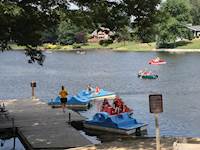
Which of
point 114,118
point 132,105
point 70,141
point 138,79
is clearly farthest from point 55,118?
point 138,79

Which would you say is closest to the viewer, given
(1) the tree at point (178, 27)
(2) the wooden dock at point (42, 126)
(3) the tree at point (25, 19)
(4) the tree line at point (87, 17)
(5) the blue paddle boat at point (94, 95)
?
(3) the tree at point (25, 19)

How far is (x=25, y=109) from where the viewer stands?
32969 mm

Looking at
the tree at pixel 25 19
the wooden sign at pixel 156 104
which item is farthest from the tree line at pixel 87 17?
the wooden sign at pixel 156 104

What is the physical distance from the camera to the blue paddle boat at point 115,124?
88.5 ft

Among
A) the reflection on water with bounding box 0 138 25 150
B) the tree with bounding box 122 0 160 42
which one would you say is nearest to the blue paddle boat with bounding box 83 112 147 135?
the reflection on water with bounding box 0 138 25 150

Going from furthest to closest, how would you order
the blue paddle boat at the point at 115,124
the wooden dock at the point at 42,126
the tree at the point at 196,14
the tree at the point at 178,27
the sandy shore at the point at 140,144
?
the tree at the point at 196,14, the tree at the point at 178,27, the blue paddle boat at the point at 115,124, the wooden dock at the point at 42,126, the sandy shore at the point at 140,144

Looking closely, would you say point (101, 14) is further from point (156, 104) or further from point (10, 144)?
point (10, 144)

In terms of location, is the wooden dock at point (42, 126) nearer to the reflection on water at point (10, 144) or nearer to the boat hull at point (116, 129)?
the reflection on water at point (10, 144)

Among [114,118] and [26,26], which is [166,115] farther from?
[26,26]

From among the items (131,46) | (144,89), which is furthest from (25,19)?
(131,46)

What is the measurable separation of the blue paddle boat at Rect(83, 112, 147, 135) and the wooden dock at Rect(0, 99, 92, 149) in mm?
1323

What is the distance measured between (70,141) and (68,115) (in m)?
8.36

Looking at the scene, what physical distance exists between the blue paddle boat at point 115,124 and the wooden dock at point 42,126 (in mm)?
1323

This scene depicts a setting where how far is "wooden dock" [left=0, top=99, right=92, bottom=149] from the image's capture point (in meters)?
21.8
